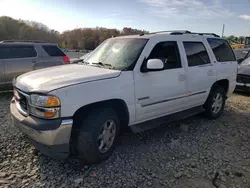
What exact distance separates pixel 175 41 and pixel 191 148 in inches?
77.0

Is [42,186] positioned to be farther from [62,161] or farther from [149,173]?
[149,173]

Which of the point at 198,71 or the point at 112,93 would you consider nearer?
the point at 112,93

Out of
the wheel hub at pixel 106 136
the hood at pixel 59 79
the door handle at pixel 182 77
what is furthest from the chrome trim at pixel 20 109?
the door handle at pixel 182 77

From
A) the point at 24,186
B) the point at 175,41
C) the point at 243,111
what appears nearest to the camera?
the point at 24,186

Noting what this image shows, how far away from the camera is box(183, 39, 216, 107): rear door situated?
4223 millimetres

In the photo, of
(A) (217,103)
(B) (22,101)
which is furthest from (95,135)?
(A) (217,103)

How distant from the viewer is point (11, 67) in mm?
6535

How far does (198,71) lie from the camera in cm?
435

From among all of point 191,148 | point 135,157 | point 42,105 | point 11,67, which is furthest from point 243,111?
point 11,67

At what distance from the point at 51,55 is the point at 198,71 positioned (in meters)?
5.09

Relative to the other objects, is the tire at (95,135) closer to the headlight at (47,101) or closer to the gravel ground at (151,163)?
the gravel ground at (151,163)

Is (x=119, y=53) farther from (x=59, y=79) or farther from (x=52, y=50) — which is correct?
(x=52, y=50)

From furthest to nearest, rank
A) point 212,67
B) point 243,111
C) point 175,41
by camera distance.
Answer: point 243,111, point 212,67, point 175,41

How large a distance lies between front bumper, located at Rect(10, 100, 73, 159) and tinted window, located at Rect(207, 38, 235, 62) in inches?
149
